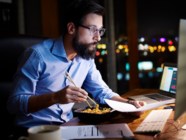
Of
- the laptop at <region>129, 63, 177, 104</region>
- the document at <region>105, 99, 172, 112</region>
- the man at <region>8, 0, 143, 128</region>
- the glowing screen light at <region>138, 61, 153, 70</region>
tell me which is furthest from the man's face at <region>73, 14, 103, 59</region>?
the glowing screen light at <region>138, 61, 153, 70</region>

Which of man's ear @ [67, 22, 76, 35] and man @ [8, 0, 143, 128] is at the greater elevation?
man's ear @ [67, 22, 76, 35]

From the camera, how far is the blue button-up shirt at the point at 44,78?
4.98 feet

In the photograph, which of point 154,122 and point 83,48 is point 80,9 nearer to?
point 83,48

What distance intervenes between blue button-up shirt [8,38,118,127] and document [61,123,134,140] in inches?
13.0

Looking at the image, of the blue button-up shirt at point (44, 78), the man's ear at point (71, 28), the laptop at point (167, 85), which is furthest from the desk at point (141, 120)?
the man's ear at point (71, 28)

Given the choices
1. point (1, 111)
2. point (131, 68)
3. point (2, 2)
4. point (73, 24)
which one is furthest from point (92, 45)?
point (131, 68)

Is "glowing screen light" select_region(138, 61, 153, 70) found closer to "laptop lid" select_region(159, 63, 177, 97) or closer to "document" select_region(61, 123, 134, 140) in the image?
"laptop lid" select_region(159, 63, 177, 97)

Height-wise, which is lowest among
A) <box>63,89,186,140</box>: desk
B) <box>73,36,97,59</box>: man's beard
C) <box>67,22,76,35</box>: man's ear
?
<box>63,89,186,140</box>: desk

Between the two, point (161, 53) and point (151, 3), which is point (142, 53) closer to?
point (161, 53)

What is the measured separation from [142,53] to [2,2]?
6.84 ft

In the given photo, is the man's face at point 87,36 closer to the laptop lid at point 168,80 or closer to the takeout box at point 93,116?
the takeout box at point 93,116

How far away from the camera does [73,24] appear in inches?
67.8

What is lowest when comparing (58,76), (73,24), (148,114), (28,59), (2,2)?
(148,114)

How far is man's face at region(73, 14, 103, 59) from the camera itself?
169 cm
